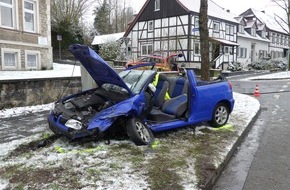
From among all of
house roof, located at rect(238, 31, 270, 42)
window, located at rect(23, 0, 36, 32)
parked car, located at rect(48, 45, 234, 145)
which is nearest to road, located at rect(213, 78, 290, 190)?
parked car, located at rect(48, 45, 234, 145)

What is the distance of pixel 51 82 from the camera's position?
10.3 m

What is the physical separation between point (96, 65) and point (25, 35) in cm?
1258

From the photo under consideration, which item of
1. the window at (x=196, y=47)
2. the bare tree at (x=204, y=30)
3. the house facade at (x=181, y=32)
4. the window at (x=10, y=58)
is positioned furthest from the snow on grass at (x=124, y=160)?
the window at (x=196, y=47)

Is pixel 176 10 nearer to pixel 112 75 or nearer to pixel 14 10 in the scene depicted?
pixel 14 10

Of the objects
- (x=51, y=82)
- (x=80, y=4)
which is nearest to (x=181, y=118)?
(x=51, y=82)

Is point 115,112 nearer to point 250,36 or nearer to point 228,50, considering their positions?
point 228,50

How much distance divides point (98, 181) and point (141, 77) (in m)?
2.74

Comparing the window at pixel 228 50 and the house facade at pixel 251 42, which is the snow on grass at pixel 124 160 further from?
the house facade at pixel 251 42

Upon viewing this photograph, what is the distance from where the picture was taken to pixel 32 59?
688 inches

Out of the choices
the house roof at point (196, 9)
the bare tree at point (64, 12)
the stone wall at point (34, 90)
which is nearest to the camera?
the stone wall at point (34, 90)

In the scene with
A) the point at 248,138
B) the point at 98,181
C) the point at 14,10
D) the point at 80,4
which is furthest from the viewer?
the point at 80,4

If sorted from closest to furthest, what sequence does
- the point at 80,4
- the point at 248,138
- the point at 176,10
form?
the point at 248,138 < the point at 176,10 < the point at 80,4

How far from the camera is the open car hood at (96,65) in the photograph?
5.34 m

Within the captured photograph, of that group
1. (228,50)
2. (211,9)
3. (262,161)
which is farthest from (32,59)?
(228,50)
